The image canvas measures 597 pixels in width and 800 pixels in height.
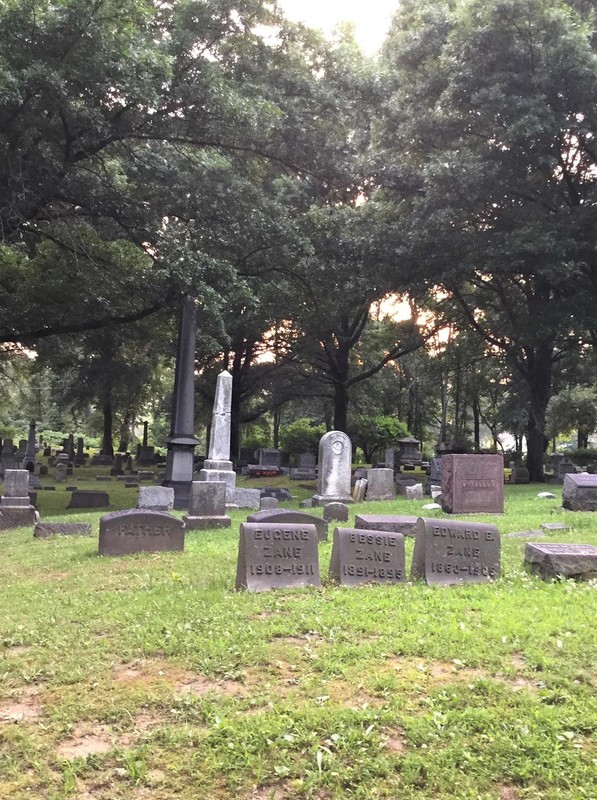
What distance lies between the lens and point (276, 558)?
20.0ft

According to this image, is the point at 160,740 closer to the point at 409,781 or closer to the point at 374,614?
the point at 409,781

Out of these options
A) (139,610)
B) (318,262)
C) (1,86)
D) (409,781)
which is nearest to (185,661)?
(139,610)

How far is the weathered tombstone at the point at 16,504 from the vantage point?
12.9 meters

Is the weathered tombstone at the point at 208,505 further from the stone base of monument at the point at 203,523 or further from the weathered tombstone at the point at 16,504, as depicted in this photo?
the weathered tombstone at the point at 16,504

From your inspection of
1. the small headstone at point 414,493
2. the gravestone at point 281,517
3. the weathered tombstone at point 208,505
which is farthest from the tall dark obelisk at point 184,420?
the gravestone at point 281,517

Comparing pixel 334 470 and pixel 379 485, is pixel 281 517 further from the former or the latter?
pixel 379 485

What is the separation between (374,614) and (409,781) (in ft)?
7.31

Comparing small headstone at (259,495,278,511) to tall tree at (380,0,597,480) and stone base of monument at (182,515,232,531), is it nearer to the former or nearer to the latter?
stone base of monument at (182,515,232,531)

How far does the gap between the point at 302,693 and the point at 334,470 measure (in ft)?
37.6

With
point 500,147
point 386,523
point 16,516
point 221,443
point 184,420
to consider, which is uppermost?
point 500,147

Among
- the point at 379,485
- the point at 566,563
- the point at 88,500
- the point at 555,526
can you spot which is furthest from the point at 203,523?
the point at 88,500

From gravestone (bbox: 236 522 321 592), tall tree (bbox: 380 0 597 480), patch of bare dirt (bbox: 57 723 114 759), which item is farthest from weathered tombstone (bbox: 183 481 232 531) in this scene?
tall tree (bbox: 380 0 597 480)

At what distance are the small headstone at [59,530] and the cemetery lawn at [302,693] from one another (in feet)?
14.0

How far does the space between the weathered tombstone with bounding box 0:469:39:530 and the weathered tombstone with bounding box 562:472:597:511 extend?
11.2 meters
